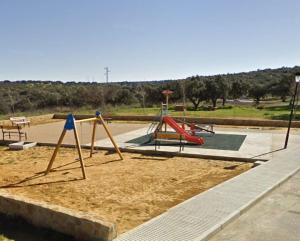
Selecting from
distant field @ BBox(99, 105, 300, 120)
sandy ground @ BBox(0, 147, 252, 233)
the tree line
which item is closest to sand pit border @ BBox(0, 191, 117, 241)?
sandy ground @ BBox(0, 147, 252, 233)

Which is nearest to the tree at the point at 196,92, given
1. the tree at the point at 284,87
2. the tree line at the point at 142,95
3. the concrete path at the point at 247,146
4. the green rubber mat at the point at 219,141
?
the tree line at the point at 142,95

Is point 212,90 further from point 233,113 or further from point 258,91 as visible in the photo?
point 258,91

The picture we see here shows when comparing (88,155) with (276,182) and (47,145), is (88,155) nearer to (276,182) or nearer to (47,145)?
(47,145)

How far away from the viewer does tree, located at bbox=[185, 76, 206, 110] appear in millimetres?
37406

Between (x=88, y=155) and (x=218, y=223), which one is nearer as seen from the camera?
(x=218, y=223)

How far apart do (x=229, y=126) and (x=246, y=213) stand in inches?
583

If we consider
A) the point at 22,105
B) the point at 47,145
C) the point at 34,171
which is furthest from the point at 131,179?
the point at 22,105

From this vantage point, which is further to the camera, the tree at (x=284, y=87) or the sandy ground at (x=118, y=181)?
the tree at (x=284, y=87)

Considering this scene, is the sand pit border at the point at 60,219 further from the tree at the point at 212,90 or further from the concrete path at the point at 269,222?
the tree at the point at 212,90

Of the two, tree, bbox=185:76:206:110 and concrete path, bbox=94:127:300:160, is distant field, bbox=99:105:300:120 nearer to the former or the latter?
concrete path, bbox=94:127:300:160

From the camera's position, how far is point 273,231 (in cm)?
563

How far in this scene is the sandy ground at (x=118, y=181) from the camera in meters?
7.41

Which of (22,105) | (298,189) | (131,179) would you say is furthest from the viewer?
(22,105)

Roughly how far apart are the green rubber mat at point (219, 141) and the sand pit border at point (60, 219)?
8.73 meters
